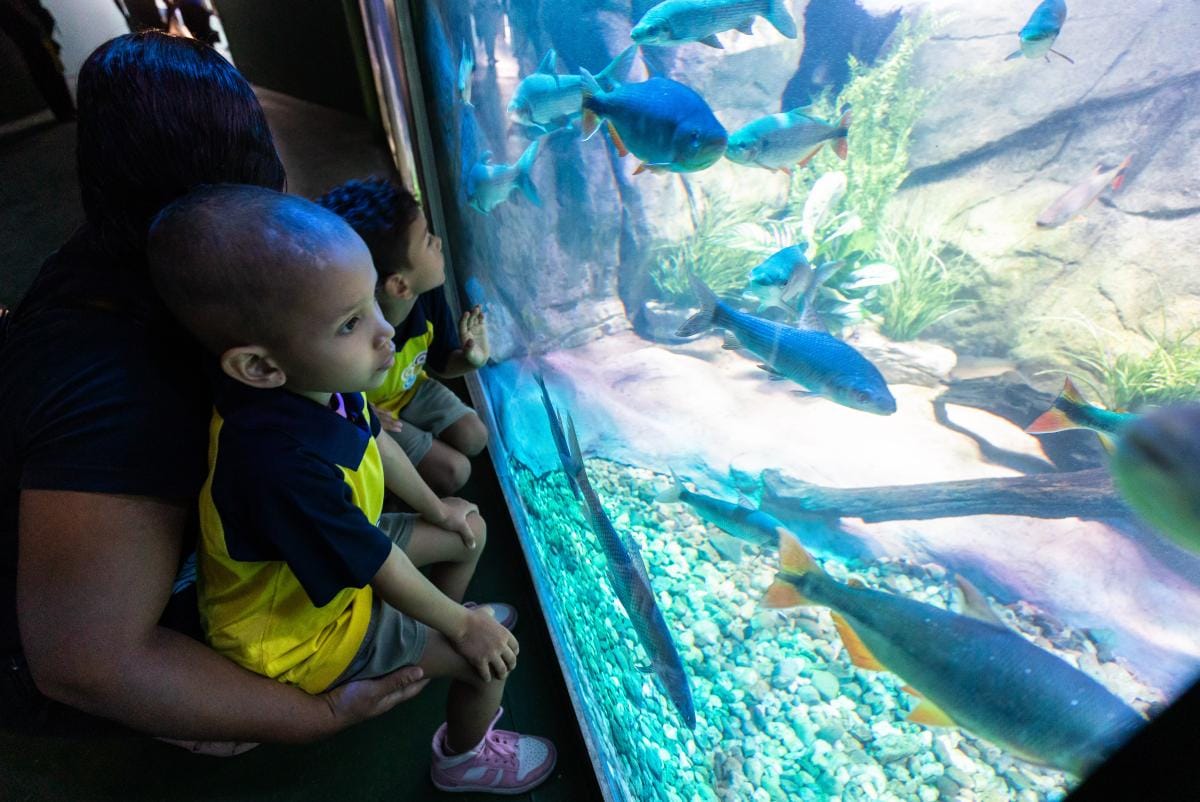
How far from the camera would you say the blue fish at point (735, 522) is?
1353mm

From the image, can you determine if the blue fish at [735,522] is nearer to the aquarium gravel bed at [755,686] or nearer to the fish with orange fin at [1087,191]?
the aquarium gravel bed at [755,686]

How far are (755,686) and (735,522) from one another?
37 centimetres

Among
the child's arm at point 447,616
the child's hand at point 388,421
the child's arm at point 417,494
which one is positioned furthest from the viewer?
the child's hand at point 388,421

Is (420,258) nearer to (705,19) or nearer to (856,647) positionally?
(705,19)

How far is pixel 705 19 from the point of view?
47.8 inches

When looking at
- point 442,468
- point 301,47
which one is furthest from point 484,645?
→ point 301,47

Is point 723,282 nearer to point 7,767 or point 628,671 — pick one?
point 628,671

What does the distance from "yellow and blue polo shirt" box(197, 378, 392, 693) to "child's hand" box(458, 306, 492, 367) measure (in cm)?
104

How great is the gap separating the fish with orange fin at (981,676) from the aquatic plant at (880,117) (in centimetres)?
69

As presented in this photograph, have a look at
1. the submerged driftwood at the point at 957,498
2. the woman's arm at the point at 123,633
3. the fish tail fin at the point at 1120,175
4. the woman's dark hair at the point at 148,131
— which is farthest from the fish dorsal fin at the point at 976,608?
the woman's dark hair at the point at 148,131

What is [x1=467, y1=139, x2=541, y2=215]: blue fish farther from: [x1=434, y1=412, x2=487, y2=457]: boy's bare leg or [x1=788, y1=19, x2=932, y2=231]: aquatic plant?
[x1=788, y1=19, x2=932, y2=231]: aquatic plant

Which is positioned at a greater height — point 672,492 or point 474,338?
point 474,338

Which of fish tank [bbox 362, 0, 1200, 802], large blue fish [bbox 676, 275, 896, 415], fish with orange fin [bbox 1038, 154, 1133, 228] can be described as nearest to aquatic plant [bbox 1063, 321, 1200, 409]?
fish tank [bbox 362, 0, 1200, 802]

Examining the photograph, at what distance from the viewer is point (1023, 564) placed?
913mm
